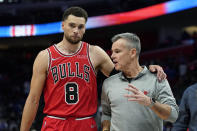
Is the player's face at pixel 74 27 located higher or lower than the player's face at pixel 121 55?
higher

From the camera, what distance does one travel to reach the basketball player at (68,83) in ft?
9.73

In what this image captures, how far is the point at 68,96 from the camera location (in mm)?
2979

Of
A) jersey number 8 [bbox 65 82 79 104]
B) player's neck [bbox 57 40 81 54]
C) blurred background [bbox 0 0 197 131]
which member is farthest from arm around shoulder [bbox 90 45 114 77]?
blurred background [bbox 0 0 197 131]

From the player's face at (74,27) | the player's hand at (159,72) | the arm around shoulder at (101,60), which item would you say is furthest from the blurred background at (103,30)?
the player's hand at (159,72)

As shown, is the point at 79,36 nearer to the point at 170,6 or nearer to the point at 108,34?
the point at 170,6

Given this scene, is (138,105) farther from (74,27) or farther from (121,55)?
(74,27)

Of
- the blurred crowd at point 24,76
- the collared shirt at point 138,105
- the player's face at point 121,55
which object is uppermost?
the player's face at point 121,55

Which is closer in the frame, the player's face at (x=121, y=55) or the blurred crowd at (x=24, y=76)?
the player's face at (x=121, y=55)

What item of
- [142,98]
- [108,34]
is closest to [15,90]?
[108,34]

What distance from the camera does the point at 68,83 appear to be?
118 inches

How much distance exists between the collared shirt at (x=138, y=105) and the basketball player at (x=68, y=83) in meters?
0.49

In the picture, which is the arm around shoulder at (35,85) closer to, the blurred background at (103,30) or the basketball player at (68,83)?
the basketball player at (68,83)

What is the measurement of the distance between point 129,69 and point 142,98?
0.42 meters

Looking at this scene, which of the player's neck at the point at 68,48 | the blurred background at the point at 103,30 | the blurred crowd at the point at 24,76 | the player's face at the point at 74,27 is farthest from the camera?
the blurred background at the point at 103,30
